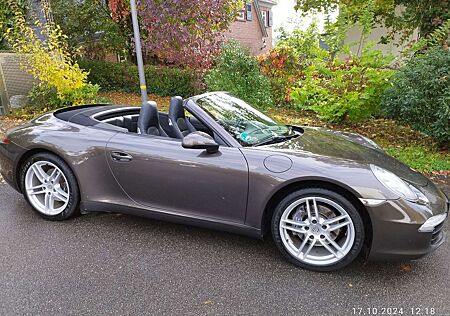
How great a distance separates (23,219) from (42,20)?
23.6 ft

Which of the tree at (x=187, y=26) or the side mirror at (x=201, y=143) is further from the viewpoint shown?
Result: the tree at (x=187, y=26)

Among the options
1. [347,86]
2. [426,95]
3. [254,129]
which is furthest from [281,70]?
[254,129]

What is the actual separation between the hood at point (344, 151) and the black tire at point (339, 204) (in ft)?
1.08

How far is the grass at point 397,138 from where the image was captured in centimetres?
492

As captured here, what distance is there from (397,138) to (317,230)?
4.59 meters

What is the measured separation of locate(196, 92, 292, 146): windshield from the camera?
115 inches

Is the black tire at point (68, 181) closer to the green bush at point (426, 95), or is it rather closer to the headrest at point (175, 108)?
the headrest at point (175, 108)

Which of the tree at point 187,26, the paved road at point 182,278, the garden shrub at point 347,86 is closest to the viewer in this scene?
the paved road at point 182,278

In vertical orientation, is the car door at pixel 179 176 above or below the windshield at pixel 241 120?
below

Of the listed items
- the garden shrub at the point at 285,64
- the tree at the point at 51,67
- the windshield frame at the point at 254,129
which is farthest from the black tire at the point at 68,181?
the garden shrub at the point at 285,64

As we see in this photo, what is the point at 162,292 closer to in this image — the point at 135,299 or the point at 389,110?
the point at 135,299

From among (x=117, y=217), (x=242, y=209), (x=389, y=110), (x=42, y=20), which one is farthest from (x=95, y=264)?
(x=42, y=20)

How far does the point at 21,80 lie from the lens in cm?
824

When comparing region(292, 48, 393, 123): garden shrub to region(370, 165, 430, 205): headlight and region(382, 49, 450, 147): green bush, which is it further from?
region(370, 165, 430, 205): headlight
